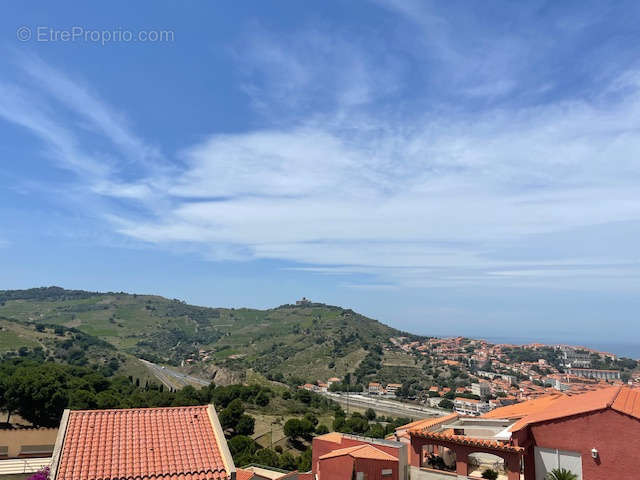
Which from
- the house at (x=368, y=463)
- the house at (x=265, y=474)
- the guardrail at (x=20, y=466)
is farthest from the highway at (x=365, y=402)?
the guardrail at (x=20, y=466)

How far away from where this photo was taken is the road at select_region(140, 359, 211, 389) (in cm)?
11239

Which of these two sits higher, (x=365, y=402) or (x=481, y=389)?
(x=481, y=389)

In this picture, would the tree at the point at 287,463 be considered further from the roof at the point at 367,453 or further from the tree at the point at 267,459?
the roof at the point at 367,453

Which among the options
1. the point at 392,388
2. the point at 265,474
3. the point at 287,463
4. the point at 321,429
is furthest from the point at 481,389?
the point at 265,474

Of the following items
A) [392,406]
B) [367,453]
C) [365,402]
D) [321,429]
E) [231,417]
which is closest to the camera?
[367,453]

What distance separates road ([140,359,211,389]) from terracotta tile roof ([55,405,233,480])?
104 metres

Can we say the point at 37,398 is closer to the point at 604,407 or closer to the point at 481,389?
the point at 604,407

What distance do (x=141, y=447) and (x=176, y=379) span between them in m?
121

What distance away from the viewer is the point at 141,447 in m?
11.2

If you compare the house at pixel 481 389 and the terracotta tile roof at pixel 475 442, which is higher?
the terracotta tile roof at pixel 475 442

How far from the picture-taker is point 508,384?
139750 mm

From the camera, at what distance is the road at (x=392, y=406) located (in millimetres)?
91988

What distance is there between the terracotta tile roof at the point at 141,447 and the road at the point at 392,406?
8611cm

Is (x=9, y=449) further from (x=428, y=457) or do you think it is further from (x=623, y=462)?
(x=623, y=462)
